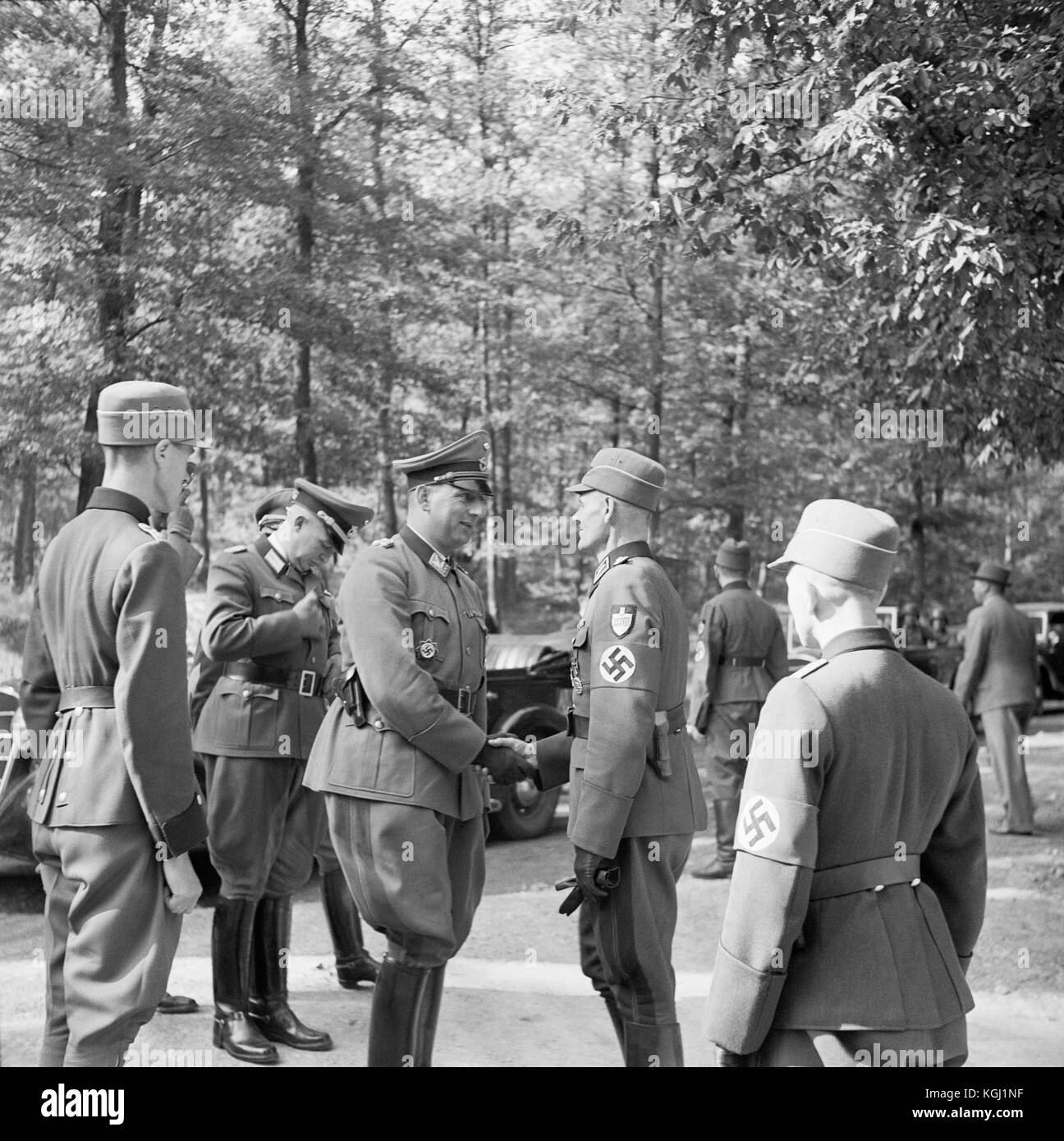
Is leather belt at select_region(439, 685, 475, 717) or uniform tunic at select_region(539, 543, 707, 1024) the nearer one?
uniform tunic at select_region(539, 543, 707, 1024)

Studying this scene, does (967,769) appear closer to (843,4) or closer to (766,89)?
(843,4)

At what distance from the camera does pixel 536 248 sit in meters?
13.1

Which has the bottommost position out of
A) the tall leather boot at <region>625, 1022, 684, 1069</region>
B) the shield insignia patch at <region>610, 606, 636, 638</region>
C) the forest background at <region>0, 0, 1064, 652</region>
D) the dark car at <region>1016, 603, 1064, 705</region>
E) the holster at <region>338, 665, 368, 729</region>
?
the dark car at <region>1016, 603, 1064, 705</region>

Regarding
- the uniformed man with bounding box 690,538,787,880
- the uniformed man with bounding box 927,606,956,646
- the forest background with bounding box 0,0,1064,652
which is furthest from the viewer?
the uniformed man with bounding box 927,606,956,646

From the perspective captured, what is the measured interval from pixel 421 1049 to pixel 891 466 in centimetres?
1927

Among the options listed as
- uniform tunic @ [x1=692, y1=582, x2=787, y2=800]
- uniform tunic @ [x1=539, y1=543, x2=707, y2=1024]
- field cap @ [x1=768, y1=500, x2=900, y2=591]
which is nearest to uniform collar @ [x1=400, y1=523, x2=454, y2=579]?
uniform tunic @ [x1=539, y1=543, x2=707, y2=1024]

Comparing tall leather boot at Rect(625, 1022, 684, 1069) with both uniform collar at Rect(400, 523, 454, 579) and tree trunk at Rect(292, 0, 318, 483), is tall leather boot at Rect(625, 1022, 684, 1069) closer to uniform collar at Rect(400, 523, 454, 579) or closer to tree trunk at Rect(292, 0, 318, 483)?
uniform collar at Rect(400, 523, 454, 579)

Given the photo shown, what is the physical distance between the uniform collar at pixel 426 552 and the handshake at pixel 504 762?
558 mm

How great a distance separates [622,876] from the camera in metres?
4.14

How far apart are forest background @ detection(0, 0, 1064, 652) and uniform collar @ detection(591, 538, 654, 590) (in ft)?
11.7

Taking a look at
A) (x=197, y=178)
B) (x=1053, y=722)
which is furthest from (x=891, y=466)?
(x=197, y=178)

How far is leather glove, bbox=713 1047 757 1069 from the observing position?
2760 millimetres

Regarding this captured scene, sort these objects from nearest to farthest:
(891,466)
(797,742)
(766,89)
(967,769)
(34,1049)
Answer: (797,742) < (967,769) < (34,1049) < (766,89) < (891,466)

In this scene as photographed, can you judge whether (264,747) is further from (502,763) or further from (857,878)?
(857,878)
